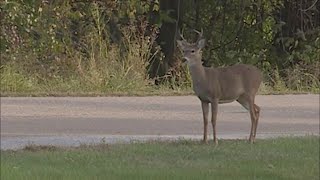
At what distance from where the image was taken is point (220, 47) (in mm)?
24984

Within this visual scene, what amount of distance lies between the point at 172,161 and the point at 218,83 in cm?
219

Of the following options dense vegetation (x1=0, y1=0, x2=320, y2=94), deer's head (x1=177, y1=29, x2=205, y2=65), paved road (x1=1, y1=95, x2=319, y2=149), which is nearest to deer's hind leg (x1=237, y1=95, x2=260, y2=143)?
paved road (x1=1, y1=95, x2=319, y2=149)

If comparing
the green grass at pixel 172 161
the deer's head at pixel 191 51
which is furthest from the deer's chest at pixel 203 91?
the green grass at pixel 172 161

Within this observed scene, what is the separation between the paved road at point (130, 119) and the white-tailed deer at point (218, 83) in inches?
28.3

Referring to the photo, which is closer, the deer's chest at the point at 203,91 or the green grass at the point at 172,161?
the green grass at the point at 172,161

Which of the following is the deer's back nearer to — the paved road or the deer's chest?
the deer's chest

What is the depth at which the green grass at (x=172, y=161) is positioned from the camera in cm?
892

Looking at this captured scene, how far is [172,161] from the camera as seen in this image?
10133mm

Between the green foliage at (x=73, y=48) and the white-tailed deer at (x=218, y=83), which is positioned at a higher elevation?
the white-tailed deer at (x=218, y=83)

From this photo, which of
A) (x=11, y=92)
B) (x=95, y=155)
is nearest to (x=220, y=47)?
(x=11, y=92)

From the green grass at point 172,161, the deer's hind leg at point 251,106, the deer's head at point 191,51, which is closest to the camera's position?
the green grass at point 172,161

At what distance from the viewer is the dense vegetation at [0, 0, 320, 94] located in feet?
66.4

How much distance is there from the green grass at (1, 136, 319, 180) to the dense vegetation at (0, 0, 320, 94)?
7.81m

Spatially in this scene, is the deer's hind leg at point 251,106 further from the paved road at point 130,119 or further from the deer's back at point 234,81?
the paved road at point 130,119
